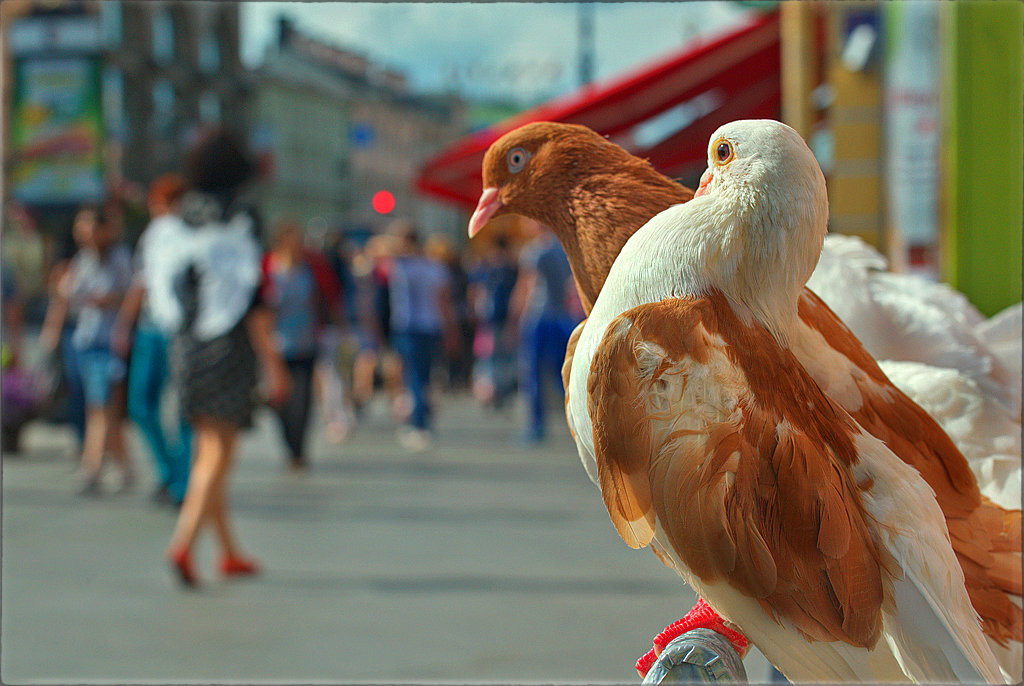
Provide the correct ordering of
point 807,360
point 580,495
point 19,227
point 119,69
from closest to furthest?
point 807,360 → point 580,495 → point 19,227 → point 119,69

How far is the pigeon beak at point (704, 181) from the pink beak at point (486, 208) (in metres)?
0.22

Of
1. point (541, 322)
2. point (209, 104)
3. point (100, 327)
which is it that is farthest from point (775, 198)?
point (209, 104)

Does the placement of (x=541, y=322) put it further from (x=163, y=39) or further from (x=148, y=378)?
(x=163, y=39)

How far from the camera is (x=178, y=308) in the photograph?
4.55 metres

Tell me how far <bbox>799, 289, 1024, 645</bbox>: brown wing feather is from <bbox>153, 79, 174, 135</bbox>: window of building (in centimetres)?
3523

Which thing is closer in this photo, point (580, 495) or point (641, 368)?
point (641, 368)

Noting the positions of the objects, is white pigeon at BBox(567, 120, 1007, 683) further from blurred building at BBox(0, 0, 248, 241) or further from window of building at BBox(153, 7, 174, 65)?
window of building at BBox(153, 7, 174, 65)

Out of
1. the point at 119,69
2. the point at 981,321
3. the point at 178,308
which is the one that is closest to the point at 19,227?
the point at 178,308

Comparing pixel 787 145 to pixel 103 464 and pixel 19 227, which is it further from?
pixel 19 227

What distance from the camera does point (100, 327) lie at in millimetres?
6242

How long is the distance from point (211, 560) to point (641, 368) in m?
4.56

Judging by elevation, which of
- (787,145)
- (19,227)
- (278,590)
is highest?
(19,227)

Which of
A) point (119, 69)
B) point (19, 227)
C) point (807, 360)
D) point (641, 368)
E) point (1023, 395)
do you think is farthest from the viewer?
point (119, 69)

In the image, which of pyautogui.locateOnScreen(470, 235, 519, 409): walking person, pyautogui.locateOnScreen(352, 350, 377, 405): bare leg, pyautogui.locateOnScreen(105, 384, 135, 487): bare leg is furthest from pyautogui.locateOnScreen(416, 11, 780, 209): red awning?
pyautogui.locateOnScreen(470, 235, 519, 409): walking person
